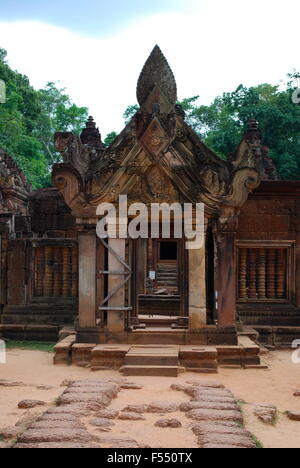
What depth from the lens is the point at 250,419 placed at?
6605 millimetres

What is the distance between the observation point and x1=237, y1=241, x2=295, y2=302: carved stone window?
12.8m

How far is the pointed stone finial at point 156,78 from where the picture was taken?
11078 millimetres

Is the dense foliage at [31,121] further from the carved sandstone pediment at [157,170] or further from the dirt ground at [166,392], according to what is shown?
the dirt ground at [166,392]

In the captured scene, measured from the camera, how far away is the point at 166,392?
7.84 meters

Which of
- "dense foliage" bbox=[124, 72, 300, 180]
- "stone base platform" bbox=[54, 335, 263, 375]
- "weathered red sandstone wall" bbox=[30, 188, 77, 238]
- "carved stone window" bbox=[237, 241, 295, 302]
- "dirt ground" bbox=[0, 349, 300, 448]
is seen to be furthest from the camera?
"dense foliage" bbox=[124, 72, 300, 180]

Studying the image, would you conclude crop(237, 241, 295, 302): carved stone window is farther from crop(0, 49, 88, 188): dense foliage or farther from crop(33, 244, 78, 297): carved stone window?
crop(0, 49, 88, 188): dense foliage

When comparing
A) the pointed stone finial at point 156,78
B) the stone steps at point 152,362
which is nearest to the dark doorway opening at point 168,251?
the pointed stone finial at point 156,78

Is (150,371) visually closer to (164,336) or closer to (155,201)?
(164,336)

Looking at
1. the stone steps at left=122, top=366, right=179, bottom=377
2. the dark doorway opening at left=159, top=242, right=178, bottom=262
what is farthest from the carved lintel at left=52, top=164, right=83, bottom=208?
the dark doorway opening at left=159, top=242, right=178, bottom=262

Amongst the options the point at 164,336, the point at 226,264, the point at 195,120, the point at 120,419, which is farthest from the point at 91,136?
the point at 195,120

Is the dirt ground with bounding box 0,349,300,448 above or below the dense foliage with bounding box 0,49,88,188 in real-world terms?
below

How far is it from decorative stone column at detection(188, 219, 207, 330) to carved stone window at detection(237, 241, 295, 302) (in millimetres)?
2619

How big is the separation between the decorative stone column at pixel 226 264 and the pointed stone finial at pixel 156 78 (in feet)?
8.20
